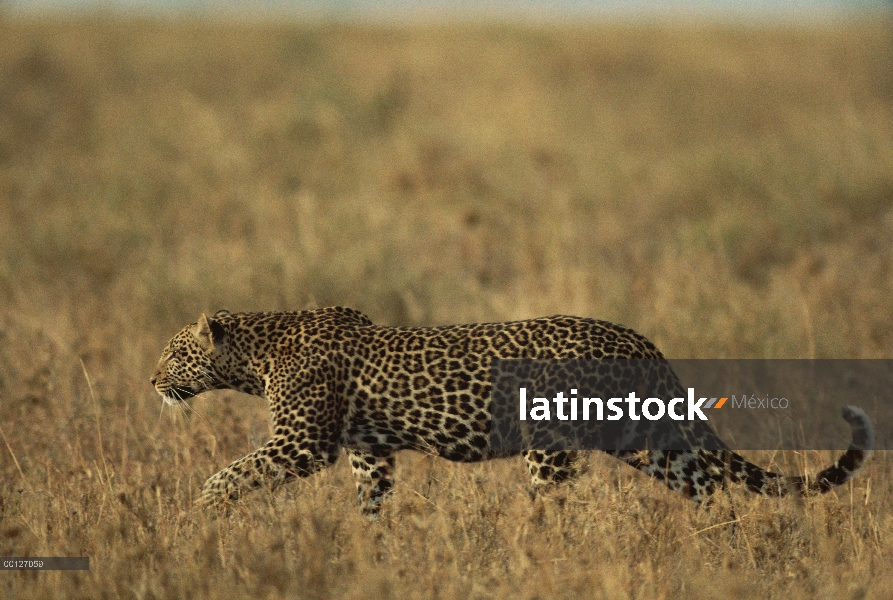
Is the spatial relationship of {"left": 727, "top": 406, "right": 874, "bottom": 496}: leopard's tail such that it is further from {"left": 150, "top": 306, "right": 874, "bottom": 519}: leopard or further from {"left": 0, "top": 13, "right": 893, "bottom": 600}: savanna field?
{"left": 0, "top": 13, "right": 893, "bottom": 600}: savanna field

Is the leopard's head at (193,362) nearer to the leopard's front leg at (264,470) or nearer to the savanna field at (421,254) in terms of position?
the savanna field at (421,254)

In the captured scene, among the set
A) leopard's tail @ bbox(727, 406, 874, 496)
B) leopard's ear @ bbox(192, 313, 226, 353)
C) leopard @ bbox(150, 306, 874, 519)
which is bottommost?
leopard's tail @ bbox(727, 406, 874, 496)

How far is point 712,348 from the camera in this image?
34.0ft

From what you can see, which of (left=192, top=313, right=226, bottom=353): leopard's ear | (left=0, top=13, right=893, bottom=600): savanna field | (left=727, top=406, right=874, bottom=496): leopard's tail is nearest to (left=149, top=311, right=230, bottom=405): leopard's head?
(left=192, top=313, right=226, bottom=353): leopard's ear

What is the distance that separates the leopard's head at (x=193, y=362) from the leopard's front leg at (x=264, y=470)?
0.83m

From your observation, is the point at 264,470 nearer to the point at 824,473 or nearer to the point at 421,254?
the point at 824,473

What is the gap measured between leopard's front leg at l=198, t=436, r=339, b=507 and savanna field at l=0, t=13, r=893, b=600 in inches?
5.1

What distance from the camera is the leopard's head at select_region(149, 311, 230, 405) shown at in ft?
23.9

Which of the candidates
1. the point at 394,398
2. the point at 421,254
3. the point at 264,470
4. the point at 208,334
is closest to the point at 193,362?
the point at 208,334

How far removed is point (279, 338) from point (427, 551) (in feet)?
6.28

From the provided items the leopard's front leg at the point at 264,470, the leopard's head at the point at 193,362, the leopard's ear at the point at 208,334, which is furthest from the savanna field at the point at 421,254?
the leopard's ear at the point at 208,334

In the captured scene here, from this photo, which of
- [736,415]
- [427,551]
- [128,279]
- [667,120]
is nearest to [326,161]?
[128,279]

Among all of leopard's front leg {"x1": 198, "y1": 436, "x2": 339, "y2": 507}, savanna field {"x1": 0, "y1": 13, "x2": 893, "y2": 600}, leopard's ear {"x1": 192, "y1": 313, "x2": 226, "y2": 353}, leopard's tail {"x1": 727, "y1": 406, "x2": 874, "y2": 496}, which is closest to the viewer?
savanna field {"x1": 0, "y1": 13, "x2": 893, "y2": 600}

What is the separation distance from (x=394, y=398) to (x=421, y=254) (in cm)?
698
